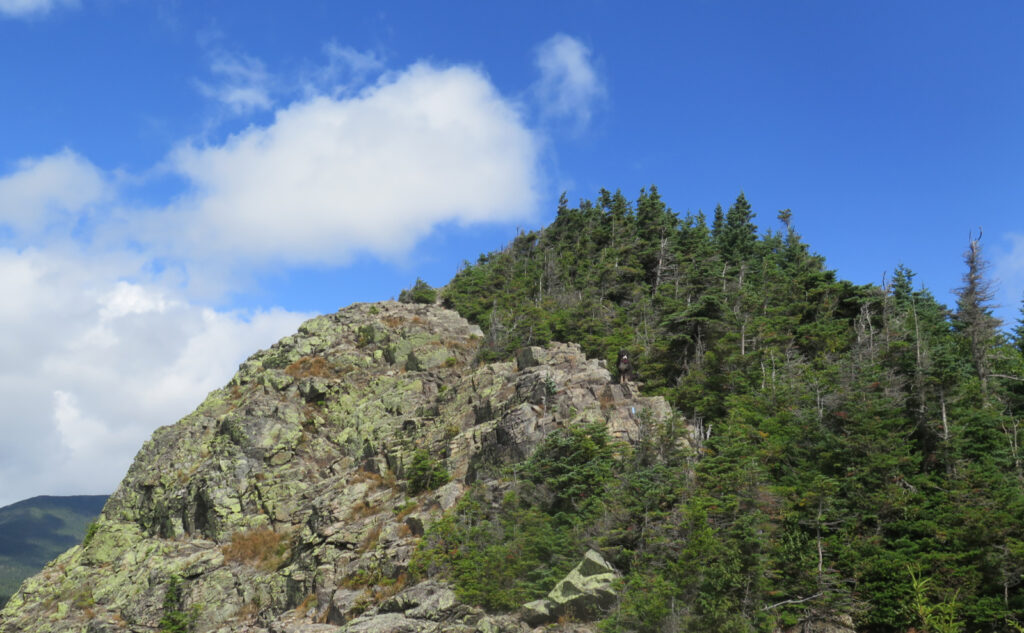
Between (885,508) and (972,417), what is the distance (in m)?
6.64

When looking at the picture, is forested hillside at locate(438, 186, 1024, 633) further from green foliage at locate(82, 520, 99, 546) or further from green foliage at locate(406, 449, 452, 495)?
green foliage at locate(82, 520, 99, 546)

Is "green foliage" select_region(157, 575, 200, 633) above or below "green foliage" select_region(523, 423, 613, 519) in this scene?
below

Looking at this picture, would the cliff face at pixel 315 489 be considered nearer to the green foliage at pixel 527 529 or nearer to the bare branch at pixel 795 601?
the green foliage at pixel 527 529

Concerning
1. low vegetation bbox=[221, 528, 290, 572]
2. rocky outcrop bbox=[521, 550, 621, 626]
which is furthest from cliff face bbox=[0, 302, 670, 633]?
rocky outcrop bbox=[521, 550, 621, 626]

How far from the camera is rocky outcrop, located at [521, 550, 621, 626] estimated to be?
78.5 feet

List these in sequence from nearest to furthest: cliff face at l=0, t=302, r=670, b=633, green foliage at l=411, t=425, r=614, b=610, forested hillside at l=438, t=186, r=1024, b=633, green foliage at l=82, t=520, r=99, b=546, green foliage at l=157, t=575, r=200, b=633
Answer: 1. forested hillside at l=438, t=186, r=1024, b=633
2. green foliage at l=411, t=425, r=614, b=610
3. cliff face at l=0, t=302, r=670, b=633
4. green foliage at l=157, t=575, r=200, b=633
5. green foliage at l=82, t=520, r=99, b=546

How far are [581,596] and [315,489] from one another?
83.0 ft

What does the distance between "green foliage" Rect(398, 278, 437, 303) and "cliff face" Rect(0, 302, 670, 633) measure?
13906 millimetres

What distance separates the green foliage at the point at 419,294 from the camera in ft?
227

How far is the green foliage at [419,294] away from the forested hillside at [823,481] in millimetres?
30383

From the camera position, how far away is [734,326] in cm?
4250

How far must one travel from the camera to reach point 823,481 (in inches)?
996

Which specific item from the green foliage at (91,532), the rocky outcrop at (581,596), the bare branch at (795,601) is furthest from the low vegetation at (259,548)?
the bare branch at (795,601)

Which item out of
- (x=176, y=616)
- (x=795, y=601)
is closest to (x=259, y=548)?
(x=176, y=616)
